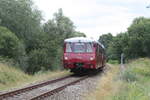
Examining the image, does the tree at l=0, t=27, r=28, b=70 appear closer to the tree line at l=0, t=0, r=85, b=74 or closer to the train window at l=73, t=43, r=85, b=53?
the tree line at l=0, t=0, r=85, b=74

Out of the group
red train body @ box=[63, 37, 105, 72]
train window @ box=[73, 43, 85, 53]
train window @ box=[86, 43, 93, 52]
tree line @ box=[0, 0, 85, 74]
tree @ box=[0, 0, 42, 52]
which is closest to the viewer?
red train body @ box=[63, 37, 105, 72]

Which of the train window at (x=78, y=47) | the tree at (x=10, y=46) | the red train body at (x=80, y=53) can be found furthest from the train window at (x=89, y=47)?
the tree at (x=10, y=46)

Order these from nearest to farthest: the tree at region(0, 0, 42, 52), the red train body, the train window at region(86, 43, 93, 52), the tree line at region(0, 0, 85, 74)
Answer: the red train body → the train window at region(86, 43, 93, 52) → the tree line at region(0, 0, 85, 74) → the tree at region(0, 0, 42, 52)

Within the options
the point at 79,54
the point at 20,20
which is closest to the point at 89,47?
the point at 79,54

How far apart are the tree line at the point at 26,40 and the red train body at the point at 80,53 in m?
15.6

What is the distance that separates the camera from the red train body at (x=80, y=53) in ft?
76.5

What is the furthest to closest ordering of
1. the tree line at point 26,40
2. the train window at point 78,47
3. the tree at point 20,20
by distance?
the tree at point 20,20
the tree line at point 26,40
the train window at point 78,47

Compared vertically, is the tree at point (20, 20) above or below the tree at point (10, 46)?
above

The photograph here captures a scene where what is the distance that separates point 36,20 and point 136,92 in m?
48.1

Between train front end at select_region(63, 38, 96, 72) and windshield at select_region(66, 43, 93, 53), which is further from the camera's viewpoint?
windshield at select_region(66, 43, 93, 53)

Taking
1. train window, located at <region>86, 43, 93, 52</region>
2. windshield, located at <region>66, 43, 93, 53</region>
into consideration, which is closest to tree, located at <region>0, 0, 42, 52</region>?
windshield, located at <region>66, 43, 93, 53</region>

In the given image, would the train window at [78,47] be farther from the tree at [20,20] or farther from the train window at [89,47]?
the tree at [20,20]

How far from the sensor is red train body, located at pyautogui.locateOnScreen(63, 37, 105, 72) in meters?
23.3

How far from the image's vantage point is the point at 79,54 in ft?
77.2
